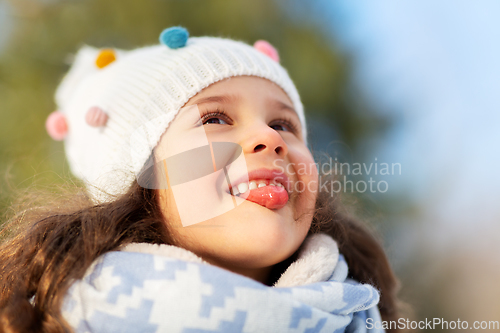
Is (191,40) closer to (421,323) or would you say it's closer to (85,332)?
(85,332)

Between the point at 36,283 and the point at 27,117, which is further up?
the point at 36,283

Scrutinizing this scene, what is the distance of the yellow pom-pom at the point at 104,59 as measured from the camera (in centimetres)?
134

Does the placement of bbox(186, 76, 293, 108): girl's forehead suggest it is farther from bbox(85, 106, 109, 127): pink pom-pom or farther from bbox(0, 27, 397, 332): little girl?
bbox(85, 106, 109, 127): pink pom-pom

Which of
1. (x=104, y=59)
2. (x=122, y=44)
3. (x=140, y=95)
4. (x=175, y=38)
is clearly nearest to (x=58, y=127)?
(x=104, y=59)

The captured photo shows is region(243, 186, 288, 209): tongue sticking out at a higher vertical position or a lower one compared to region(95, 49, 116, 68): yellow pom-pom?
lower

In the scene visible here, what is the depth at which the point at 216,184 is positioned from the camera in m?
0.88

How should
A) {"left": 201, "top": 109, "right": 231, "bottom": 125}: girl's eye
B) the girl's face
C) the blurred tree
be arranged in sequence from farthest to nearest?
the blurred tree < {"left": 201, "top": 109, "right": 231, "bottom": 125}: girl's eye < the girl's face

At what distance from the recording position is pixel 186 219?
896mm

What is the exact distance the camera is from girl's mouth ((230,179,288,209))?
2.91 feet

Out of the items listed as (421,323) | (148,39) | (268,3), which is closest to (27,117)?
(148,39)

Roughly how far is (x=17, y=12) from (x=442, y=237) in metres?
3.83

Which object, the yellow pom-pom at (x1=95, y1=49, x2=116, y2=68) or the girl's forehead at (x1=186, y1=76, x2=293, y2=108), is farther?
the yellow pom-pom at (x1=95, y1=49, x2=116, y2=68)

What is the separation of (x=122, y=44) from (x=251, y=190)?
105 inches

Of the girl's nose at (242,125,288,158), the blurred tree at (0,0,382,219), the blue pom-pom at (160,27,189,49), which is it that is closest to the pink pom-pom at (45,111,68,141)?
the blue pom-pom at (160,27,189,49)
